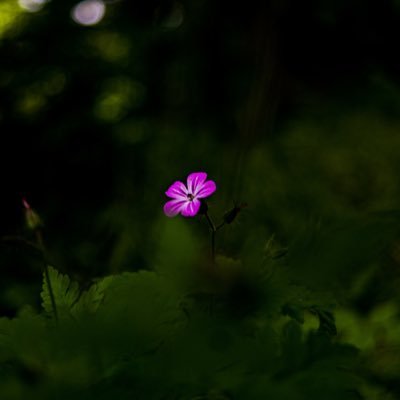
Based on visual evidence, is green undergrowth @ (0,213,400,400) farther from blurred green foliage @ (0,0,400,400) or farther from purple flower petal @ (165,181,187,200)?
purple flower petal @ (165,181,187,200)

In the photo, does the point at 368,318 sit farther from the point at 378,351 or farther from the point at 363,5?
the point at 363,5

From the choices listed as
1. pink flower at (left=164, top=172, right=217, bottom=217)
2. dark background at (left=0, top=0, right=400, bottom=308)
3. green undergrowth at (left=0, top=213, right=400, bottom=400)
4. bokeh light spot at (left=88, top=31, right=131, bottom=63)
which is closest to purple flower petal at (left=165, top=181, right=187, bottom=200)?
pink flower at (left=164, top=172, right=217, bottom=217)

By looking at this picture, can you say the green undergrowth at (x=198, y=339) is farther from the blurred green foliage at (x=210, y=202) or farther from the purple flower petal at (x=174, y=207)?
the purple flower petal at (x=174, y=207)

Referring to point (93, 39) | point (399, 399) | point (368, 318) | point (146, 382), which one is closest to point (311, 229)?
point (146, 382)

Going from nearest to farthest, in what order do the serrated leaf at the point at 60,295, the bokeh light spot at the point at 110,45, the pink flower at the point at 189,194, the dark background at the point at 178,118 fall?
the serrated leaf at the point at 60,295 → the pink flower at the point at 189,194 → the dark background at the point at 178,118 → the bokeh light spot at the point at 110,45

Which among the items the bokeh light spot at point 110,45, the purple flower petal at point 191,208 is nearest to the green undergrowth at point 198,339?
the purple flower petal at point 191,208

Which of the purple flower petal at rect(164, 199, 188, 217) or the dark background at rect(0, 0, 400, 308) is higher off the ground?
the dark background at rect(0, 0, 400, 308)

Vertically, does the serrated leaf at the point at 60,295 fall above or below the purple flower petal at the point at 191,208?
below
